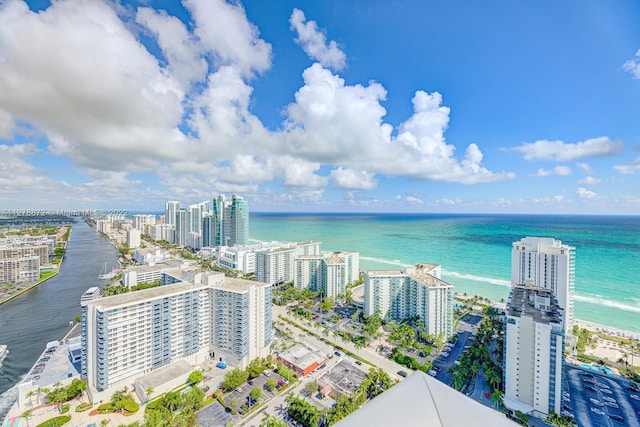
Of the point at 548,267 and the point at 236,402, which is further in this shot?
the point at 548,267

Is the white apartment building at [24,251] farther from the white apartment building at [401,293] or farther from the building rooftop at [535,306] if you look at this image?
the building rooftop at [535,306]

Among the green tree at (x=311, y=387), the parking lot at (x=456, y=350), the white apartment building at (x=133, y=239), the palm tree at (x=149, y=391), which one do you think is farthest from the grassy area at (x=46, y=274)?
the parking lot at (x=456, y=350)

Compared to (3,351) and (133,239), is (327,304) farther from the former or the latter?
(133,239)

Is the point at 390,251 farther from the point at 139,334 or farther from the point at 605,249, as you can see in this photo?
the point at 139,334

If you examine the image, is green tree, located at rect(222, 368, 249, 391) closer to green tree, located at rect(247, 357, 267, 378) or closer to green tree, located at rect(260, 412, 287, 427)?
green tree, located at rect(247, 357, 267, 378)

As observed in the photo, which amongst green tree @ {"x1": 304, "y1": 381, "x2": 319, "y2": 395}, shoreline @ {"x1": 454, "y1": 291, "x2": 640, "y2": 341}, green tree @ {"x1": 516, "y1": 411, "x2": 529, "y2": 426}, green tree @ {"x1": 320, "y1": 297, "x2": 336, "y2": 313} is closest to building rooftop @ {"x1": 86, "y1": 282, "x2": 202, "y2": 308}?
green tree @ {"x1": 304, "y1": 381, "x2": 319, "y2": 395}

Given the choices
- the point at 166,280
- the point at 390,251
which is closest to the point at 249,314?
the point at 166,280

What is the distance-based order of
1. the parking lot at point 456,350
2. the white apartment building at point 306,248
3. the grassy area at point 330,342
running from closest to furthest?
1. the parking lot at point 456,350
2. the grassy area at point 330,342
3. the white apartment building at point 306,248

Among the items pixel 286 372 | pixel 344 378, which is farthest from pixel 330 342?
pixel 286 372
